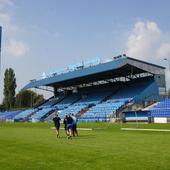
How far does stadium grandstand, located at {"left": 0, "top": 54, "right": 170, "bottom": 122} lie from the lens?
146 feet

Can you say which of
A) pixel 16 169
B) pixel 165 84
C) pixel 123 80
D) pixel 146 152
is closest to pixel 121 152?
pixel 146 152

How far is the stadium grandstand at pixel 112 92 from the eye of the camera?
44528 mm

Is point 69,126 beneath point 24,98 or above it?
beneath

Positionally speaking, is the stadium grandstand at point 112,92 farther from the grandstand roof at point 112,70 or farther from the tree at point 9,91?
the tree at point 9,91

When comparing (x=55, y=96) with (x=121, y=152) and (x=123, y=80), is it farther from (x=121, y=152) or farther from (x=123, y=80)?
(x=121, y=152)

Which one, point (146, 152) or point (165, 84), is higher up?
point (165, 84)

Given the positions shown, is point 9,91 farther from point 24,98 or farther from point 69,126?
point 69,126

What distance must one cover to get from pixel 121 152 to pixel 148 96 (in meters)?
40.8

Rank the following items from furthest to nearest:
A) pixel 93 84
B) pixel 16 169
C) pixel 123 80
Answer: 1. pixel 93 84
2. pixel 123 80
3. pixel 16 169

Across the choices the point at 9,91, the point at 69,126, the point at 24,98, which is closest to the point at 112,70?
the point at 69,126

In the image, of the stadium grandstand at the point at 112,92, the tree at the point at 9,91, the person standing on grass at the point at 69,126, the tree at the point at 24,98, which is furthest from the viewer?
the tree at the point at 24,98

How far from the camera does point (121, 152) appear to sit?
36.7 feet

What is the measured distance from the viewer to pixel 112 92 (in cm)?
5969

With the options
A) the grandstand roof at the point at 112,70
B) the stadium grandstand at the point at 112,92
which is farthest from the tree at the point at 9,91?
the grandstand roof at the point at 112,70
